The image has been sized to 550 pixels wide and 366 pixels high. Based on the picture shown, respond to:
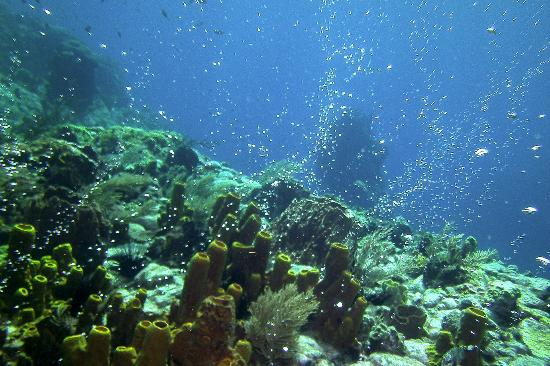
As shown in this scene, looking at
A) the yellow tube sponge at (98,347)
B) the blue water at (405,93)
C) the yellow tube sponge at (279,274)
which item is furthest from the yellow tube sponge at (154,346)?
the blue water at (405,93)

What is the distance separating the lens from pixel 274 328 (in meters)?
3.34

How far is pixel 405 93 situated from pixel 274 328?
14053cm

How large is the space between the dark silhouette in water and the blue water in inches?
68.1

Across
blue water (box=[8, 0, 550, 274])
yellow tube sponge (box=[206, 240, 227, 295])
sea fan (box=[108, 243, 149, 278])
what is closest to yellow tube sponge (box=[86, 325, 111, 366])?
yellow tube sponge (box=[206, 240, 227, 295])

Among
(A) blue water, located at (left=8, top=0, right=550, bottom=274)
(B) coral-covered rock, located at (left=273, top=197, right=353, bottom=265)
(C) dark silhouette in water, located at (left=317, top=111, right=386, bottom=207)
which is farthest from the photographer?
(A) blue water, located at (left=8, top=0, right=550, bottom=274)

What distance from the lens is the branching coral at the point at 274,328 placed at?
3.35 m

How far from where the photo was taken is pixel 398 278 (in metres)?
7.61

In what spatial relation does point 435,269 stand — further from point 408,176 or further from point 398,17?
point 408,176

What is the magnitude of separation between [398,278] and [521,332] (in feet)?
7.34

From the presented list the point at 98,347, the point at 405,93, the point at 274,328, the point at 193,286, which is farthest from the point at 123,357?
the point at 405,93

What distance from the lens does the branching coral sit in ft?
11.0

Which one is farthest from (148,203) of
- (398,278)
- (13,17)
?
A: (13,17)

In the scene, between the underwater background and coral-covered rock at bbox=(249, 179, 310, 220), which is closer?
the underwater background

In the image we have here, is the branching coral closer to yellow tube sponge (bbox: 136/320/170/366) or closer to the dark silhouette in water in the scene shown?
yellow tube sponge (bbox: 136/320/170/366)
